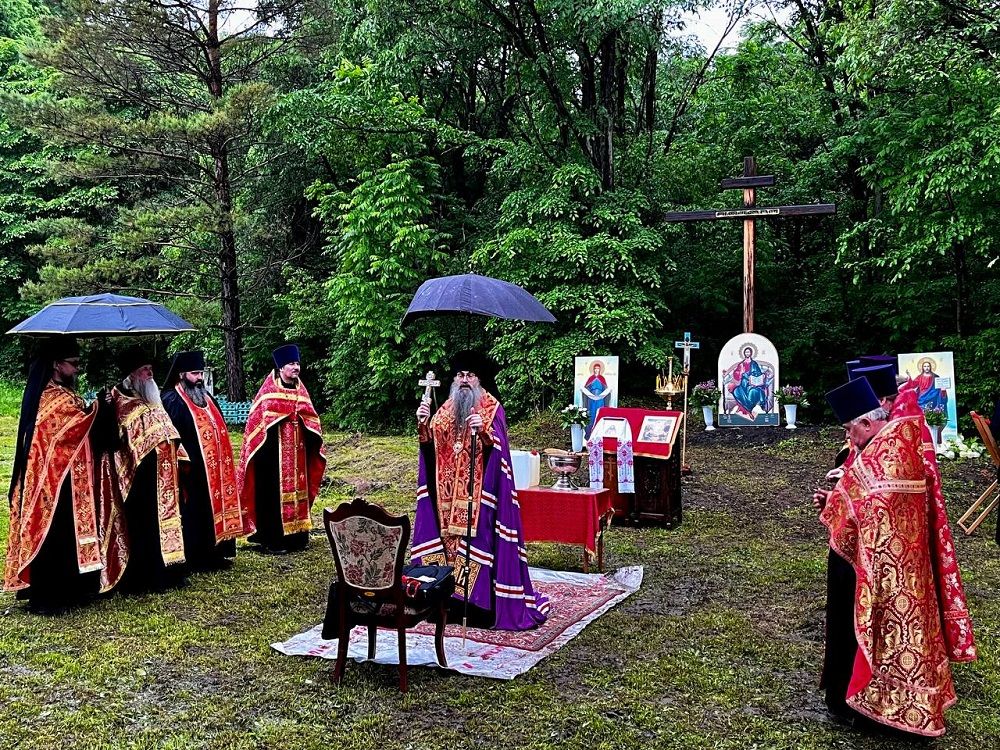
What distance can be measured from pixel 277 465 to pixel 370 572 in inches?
164

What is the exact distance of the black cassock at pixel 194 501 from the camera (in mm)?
8672

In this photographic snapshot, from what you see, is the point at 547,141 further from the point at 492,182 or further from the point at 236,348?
the point at 236,348

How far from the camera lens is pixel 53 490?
24.0 feet

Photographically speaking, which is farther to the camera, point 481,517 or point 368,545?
point 481,517

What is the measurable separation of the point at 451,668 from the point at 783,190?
15619mm

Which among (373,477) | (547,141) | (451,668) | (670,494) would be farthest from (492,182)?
(451,668)

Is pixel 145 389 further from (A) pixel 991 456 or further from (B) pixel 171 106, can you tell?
(B) pixel 171 106

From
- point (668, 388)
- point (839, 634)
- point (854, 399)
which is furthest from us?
point (668, 388)

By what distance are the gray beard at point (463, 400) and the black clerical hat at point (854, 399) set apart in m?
2.80

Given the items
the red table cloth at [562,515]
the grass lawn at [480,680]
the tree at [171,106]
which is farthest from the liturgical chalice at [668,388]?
the tree at [171,106]

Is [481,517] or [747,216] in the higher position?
[747,216]

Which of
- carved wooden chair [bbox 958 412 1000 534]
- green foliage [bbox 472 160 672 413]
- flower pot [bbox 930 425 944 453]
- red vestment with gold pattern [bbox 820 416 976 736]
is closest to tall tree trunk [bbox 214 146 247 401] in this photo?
green foliage [bbox 472 160 672 413]

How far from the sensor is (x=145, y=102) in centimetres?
1820

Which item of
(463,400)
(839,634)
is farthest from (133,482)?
(839,634)
